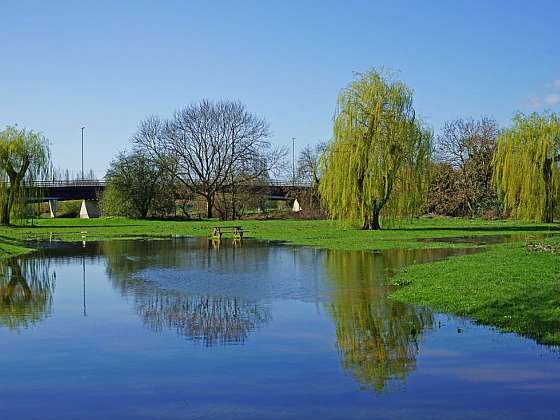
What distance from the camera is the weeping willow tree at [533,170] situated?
157 ft

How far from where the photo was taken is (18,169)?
5634 cm

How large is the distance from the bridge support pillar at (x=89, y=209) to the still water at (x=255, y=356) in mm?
73905

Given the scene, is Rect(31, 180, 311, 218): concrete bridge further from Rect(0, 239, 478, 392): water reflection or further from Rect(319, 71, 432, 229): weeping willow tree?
Rect(0, 239, 478, 392): water reflection

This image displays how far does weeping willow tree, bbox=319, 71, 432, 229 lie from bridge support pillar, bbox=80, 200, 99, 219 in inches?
2154

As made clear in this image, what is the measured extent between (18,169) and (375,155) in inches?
1197

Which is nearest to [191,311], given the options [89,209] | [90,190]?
[90,190]

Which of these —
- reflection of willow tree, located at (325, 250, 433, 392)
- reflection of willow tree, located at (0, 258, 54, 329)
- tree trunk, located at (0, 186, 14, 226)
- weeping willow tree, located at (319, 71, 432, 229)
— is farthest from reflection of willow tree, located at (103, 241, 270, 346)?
tree trunk, located at (0, 186, 14, 226)

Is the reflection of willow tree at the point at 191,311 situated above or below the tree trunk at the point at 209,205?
below

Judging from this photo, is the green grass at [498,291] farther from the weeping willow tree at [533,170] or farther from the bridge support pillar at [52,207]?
the bridge support pillar at [52,207]

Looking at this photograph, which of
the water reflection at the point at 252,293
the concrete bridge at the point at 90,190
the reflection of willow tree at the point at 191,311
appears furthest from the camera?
the concrete bridge at the point at 90,190

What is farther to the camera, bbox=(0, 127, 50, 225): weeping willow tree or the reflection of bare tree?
bbox=(0, 127, 50, 225): weeping willow tree

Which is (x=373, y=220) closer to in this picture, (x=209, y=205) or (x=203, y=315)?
(x=203, y=315)

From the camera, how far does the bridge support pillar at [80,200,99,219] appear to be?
91.8 metres

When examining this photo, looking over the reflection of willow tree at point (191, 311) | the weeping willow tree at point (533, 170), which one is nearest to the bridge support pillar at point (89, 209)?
the weeping willow tree at point (533, 170)
